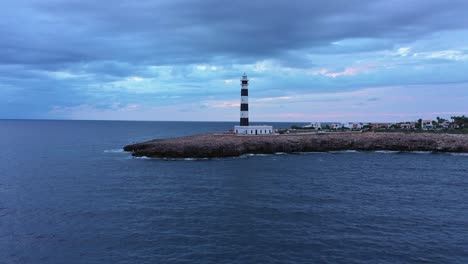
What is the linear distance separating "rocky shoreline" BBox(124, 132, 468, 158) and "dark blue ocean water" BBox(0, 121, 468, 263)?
1259cm

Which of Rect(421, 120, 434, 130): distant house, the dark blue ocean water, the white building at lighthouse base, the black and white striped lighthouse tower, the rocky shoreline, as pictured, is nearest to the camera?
the dark blue ocean water

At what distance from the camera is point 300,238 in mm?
26234

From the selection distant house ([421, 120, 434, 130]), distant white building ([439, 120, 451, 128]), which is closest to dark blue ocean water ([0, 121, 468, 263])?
distant house ([421, 120, 434, 130])

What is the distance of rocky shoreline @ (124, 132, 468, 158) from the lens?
7075 centimetres

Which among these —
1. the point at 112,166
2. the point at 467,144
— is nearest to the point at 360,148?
the point at 467,144

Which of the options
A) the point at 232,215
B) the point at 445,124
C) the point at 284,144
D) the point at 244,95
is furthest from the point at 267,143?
the point at 445,124

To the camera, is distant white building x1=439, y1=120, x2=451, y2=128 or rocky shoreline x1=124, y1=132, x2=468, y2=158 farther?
distant white building x1=439, y1=120, x2=451, y2=128

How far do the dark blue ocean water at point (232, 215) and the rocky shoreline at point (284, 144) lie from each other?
496 inches

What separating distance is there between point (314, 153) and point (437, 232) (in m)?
53.6

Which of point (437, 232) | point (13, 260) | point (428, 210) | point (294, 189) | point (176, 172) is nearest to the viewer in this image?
point (13, 260)

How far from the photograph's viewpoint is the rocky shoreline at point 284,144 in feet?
232

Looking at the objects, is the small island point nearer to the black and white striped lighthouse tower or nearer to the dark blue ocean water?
the black and white striped lighthouse tower

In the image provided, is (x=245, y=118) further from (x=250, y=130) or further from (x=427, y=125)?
(x=427, y=125)

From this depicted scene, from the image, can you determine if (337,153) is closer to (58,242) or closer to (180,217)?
(180,217)
